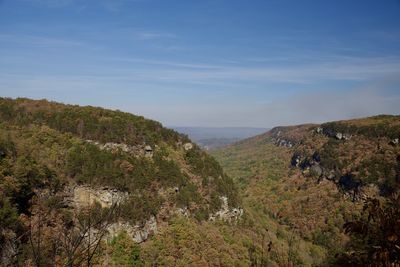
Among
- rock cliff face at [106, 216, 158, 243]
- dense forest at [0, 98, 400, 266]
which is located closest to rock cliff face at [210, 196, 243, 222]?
dense forest at [0, 98, 400, 266]

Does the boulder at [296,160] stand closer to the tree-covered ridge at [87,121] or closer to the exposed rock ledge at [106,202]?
the tree-covered ridge at [87,121]

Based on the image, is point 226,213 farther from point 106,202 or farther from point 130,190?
point 106,202

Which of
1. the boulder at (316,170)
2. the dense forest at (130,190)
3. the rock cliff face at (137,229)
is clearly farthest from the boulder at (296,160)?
the rock cliff face at (137,229)

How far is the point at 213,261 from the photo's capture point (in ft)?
196

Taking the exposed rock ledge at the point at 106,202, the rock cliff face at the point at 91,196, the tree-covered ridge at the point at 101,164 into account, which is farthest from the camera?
the rock cliff face at the point at 91,196

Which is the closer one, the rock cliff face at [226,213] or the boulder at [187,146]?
the rock cliff face at [226,213]

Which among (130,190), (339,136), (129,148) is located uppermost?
(339,136)

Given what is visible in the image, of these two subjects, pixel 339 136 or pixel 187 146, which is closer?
pixel 187 146

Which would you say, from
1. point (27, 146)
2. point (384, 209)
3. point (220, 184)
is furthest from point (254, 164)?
point (384, 209)

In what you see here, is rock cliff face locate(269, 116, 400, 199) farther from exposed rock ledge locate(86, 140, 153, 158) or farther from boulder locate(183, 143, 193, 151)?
exposed rock ledge locate(86, 140, 153, 158)

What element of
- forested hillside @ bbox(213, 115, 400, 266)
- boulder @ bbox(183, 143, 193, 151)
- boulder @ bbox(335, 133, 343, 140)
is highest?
boulder @ bbox(335, 133, 343, 140)

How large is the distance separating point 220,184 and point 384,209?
240 ft

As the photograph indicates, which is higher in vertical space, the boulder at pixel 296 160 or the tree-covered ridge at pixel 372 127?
the tree-covered ridge at pixel 372 127

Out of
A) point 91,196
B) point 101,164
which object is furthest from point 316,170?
point 91,196
